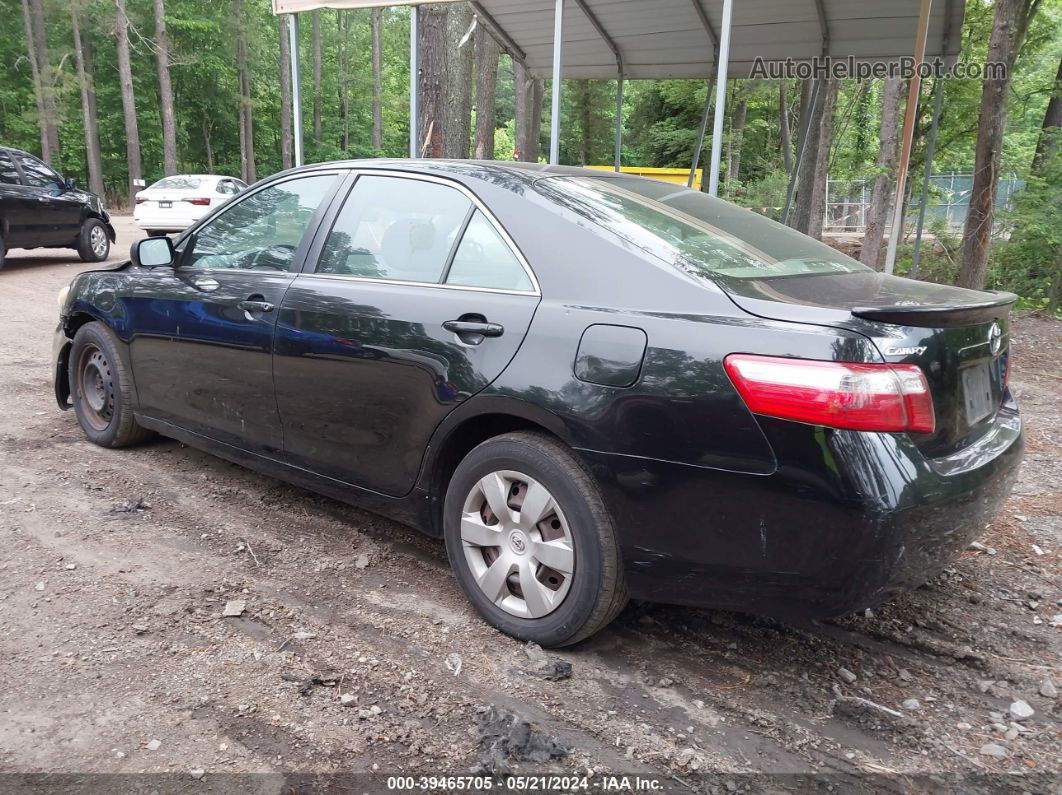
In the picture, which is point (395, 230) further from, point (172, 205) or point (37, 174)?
point (172, 205)

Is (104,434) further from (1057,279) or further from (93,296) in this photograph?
(1057,279)

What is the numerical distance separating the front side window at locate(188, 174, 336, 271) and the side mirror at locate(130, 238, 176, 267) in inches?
4.9

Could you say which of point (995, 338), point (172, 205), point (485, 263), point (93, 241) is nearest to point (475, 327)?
point (485, 263)

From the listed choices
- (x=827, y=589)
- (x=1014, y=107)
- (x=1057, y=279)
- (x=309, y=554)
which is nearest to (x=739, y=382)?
(x=827, y=589)

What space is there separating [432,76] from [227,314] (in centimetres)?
734

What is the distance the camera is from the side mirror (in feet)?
13.7

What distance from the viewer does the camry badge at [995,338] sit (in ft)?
8.67

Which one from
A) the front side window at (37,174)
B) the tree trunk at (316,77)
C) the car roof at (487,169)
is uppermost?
the tree trunk at (316,77)

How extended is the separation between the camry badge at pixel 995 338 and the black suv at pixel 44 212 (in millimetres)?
12897

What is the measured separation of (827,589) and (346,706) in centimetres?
147

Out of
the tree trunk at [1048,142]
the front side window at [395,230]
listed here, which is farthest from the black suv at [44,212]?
the tree trunk at [1048,142]

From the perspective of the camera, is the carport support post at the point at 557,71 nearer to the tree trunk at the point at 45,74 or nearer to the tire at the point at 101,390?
the tire at the point at 101,390

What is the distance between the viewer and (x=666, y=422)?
2.39 metres

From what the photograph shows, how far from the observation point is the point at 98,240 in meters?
13.8
